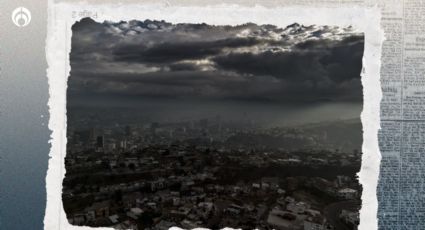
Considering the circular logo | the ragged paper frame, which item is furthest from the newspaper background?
the circular logo

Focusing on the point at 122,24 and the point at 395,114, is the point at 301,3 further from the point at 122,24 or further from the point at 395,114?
the point at 122,24

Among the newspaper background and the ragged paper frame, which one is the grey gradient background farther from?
the newspaper background

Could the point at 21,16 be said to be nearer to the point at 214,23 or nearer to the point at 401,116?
the point at 214,23

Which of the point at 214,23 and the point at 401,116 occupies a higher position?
the point at 214,23

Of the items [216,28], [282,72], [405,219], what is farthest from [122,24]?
[405,219]

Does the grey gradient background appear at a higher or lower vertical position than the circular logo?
lower

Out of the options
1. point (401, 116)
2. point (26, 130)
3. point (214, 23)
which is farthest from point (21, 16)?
point (401, 116)
